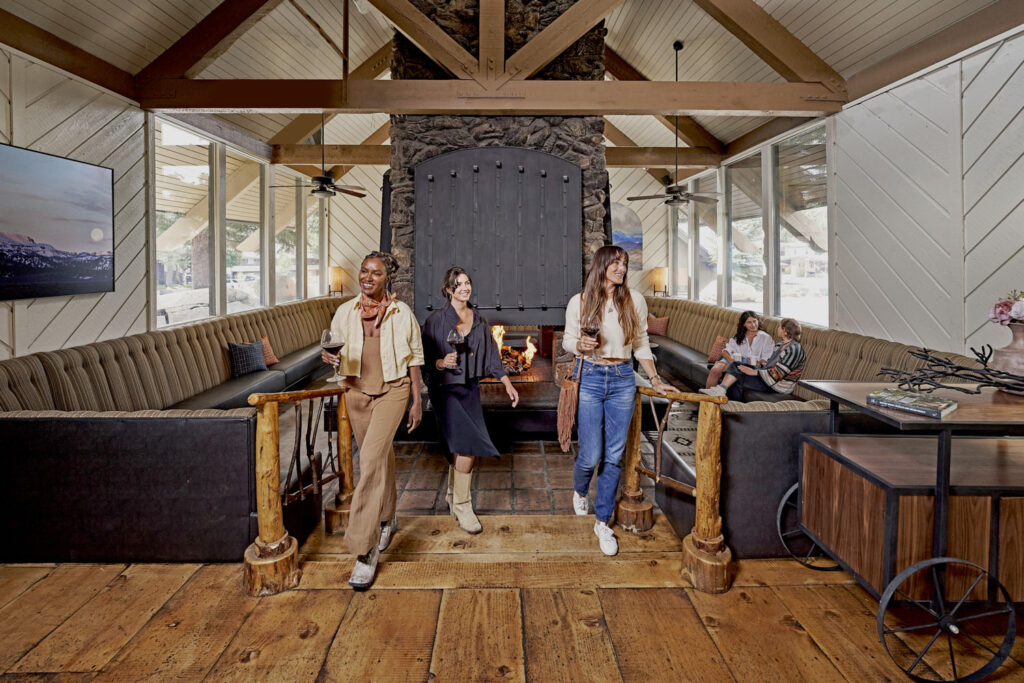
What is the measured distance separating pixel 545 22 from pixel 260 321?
185 inches

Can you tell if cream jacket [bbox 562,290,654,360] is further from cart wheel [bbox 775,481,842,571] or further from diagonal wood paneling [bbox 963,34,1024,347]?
diagonal wood paneling [bbox 963,34,1024,347]

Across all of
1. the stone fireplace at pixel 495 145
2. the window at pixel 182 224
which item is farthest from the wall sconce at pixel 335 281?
the stone fireplace at pixel 495 145

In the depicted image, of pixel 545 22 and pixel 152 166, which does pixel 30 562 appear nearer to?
pixel 152 166

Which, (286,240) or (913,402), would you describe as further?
(286,240)

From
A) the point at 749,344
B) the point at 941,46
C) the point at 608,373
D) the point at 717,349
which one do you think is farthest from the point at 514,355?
the point at 941,46

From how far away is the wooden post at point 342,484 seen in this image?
9.90 feet

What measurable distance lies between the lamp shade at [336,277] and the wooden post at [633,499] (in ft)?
27.5

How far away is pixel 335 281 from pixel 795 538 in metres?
9.19

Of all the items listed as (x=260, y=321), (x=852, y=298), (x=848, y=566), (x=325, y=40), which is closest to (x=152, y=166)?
(x=260, y=321)

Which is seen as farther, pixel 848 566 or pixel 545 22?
pixel 545 22

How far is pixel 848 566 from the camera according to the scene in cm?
220

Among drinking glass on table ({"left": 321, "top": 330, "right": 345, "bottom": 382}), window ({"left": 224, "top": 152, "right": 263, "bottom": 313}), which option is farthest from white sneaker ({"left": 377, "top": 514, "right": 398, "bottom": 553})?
window ({"left": 224, "top": 152, "right": 263, "bottom": 313})

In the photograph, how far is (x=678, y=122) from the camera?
8.25 metres

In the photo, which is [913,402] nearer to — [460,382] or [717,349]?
[460,382]
